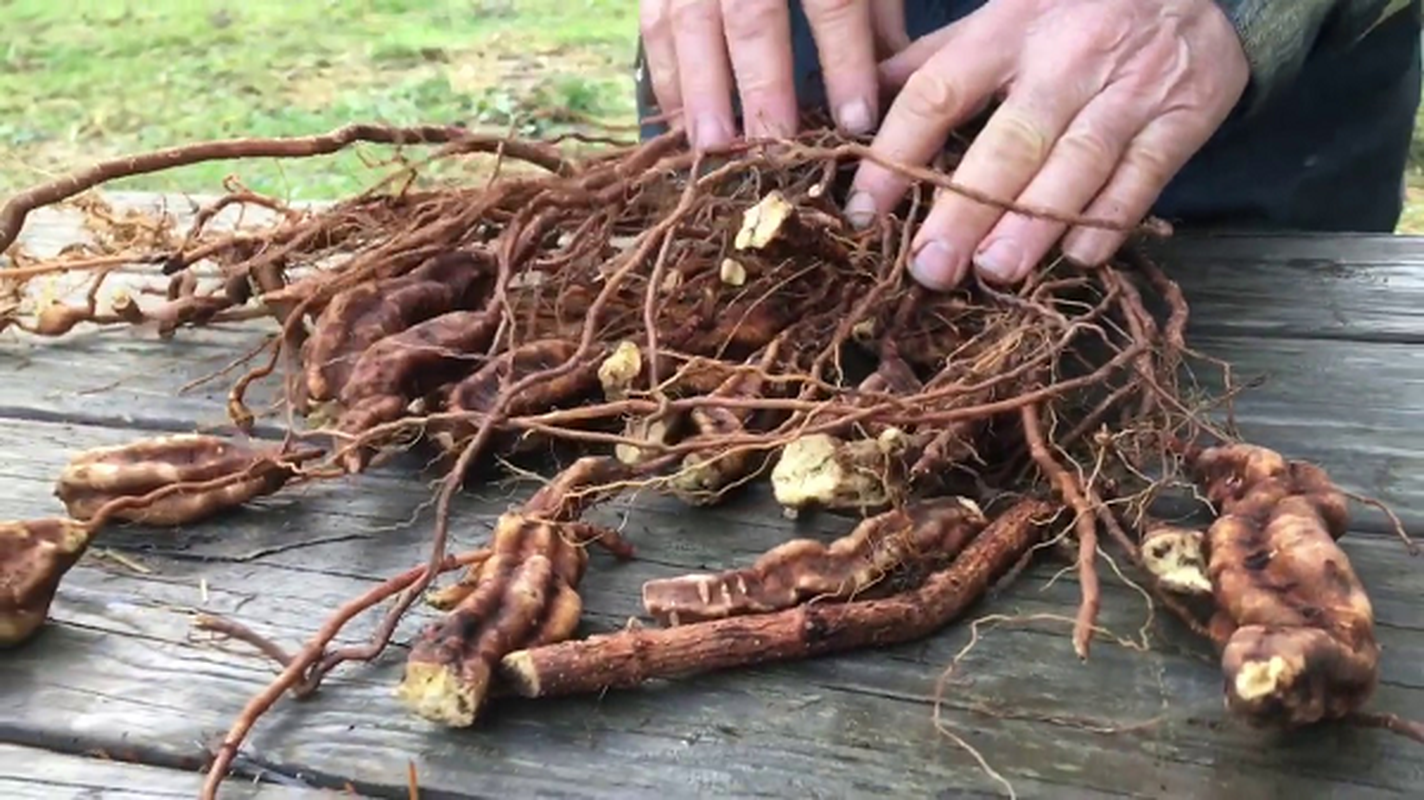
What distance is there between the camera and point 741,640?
0.75 m

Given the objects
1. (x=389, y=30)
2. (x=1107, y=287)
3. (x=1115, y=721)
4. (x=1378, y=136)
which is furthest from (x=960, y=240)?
(x=389, y=30)

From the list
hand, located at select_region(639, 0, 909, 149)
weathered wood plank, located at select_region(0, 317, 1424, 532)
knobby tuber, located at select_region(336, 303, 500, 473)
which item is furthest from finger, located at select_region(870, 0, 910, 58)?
knobby tuber, located at select_region(336, 303, 500, 473)

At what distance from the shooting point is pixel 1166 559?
0.78 metres

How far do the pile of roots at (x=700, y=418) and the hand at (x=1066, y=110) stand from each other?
36 mm

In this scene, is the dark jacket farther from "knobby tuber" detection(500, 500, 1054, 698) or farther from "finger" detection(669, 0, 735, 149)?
"knobby tuber" detection(500, 500, 1054, 698)

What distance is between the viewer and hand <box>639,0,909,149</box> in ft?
4.00

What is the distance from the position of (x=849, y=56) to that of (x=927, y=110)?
0.12 meters

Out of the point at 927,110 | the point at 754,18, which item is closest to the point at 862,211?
the point at 927,110

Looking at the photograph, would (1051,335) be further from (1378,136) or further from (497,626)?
(1378,136)

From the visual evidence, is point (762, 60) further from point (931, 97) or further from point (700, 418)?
point (700, 418)

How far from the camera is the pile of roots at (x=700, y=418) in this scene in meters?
0.74

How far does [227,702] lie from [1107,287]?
668mm

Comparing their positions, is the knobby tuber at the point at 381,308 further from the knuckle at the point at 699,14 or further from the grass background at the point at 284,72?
A: the grass background at the point at 284,72

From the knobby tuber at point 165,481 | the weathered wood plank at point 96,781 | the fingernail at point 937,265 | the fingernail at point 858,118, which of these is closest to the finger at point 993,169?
the fingernail at point 937,265
